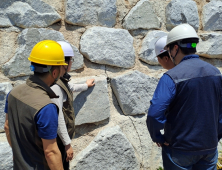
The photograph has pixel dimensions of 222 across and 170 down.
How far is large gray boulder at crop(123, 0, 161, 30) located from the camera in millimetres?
2516

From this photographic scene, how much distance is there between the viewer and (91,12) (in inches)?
93.6

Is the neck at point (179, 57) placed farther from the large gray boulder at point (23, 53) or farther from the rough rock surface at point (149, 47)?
the large gray boulder at point (23, 53)

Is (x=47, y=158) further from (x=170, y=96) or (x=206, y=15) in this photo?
Answer: (x=206, y=15)

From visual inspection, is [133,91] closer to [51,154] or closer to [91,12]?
[91,12]

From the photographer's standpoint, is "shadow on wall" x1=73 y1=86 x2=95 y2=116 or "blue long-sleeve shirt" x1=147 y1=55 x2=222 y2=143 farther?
"shadow on wall" x1=73 y1=86 x2=95 y2=116

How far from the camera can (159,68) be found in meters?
2.65

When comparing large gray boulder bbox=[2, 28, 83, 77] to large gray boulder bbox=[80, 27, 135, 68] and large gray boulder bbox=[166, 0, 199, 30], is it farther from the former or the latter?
large gray boulder bbox=[166, 0, 199, 30]

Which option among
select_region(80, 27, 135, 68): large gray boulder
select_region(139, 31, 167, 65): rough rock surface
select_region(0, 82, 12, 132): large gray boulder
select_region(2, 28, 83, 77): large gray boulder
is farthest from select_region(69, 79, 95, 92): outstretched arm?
select_region(139, 31, 167, 65): rough rock surface

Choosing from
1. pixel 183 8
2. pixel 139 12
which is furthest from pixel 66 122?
pixel 183 8

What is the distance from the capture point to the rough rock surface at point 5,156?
2008 mm

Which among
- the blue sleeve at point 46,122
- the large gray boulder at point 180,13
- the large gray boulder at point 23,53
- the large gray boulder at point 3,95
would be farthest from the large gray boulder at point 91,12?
the blue sleeve at point 46,122

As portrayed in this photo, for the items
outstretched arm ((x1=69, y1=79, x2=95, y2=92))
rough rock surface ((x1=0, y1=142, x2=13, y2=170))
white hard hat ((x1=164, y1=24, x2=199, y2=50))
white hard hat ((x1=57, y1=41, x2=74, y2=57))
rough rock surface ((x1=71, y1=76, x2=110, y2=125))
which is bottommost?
rough rock surface ((x1=0, y1=142, x2=13, y2=170))

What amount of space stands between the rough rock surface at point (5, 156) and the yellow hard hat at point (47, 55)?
0.90m

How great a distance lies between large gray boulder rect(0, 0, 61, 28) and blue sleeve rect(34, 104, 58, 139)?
3.53 ft
